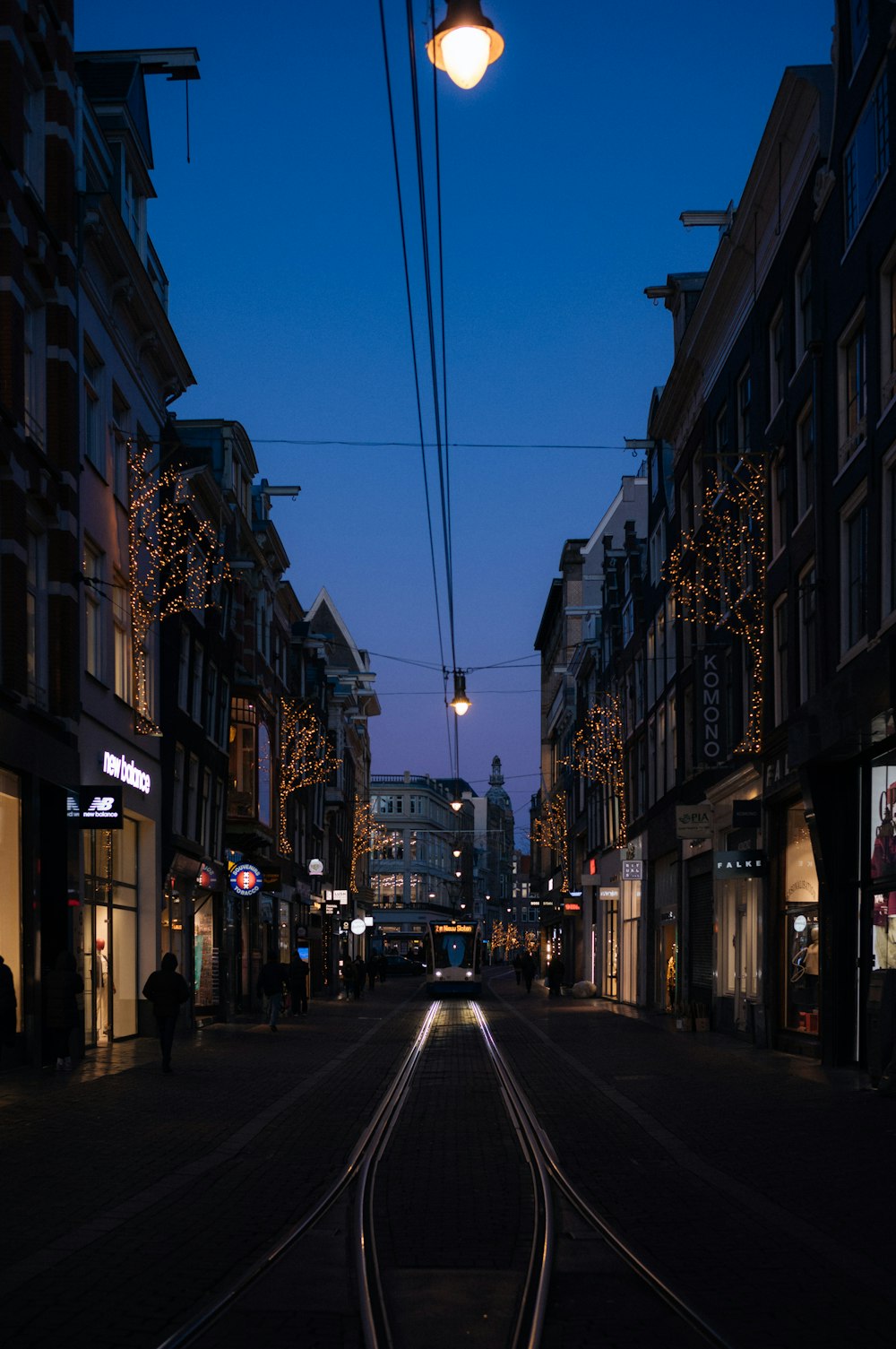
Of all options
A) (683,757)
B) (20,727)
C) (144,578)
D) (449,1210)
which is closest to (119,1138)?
(449,1210)

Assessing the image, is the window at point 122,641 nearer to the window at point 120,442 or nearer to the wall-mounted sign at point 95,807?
the window at point 120,442

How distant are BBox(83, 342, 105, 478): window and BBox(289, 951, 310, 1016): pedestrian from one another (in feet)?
54.5

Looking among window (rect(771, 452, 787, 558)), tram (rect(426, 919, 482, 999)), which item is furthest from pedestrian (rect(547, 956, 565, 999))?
window (rect(771, 452, 787, 558))

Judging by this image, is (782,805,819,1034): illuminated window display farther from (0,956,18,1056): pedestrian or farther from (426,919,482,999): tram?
(426,919,482,999): tram

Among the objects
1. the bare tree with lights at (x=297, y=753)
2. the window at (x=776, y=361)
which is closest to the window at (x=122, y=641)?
the window at (x=776, y=361)

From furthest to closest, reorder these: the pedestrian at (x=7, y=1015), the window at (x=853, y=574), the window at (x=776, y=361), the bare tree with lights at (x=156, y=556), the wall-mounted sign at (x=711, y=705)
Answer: the wall-mounted sign at (x=711, y=705)
the bare tree with lights at (x=156, y=556)
the window at (x=776, y=361)
the window at (x=853, y=574)
the pedestrian at (x=7, y=1015)

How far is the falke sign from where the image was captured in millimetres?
29625

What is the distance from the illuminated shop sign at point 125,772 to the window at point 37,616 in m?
3.87

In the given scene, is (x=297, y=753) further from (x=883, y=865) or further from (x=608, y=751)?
(x=883, y=865)

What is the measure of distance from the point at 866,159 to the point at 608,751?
3609 cm

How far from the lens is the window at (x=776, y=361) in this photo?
96.7 ft

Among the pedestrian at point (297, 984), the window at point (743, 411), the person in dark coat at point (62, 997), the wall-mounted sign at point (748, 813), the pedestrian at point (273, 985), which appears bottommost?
the pedestrian at point (297, 984)

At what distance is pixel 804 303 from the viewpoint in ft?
91.1

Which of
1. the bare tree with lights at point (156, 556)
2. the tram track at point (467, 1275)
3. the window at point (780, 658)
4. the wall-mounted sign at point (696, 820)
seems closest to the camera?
the tram track at point (467, 1275)
